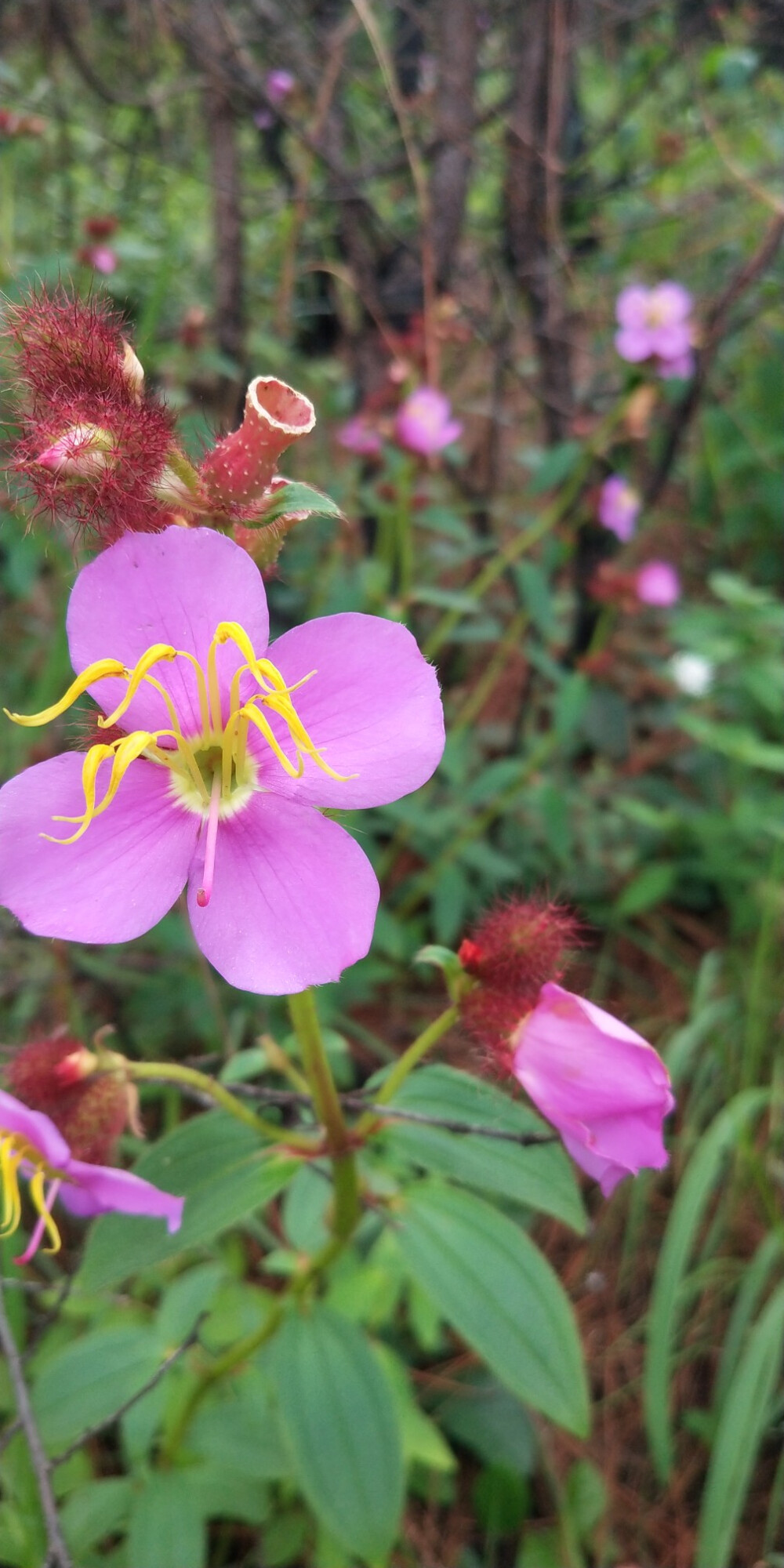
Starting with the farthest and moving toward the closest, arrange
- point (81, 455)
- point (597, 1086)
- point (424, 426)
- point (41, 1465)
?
1. point (424, 426)
2. point (41, 1465)
3. point (597, 1086)
4. point (81, 455)

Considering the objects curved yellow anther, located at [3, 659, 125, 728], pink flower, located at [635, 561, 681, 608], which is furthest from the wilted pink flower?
curved yellow anther, located at [3, 659, 125, 728]

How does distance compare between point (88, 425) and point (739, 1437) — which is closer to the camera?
point (88, 425)

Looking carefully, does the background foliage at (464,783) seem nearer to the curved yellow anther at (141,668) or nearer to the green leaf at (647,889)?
the green leaf at (647,889)

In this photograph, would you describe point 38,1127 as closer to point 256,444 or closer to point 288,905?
point 288,905

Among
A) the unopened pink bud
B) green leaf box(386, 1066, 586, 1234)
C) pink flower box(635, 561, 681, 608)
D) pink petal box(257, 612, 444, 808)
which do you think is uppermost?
the unopened pink bud

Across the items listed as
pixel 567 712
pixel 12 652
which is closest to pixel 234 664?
pixel 567 712

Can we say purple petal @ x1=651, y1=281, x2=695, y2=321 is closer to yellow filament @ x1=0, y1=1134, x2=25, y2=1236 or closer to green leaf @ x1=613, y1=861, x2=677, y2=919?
green leaf @ x1=613, y1=861, x2=677, y2=919

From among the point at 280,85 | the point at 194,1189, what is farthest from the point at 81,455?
the point at 280,85
